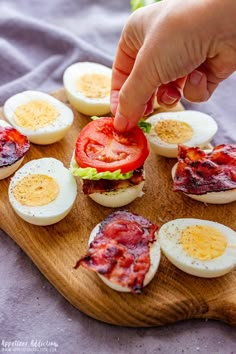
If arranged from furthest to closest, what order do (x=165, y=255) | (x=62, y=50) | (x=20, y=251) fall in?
1. (x=62, y=50)
2. (x=20, y=251)
3. (x=165, y=255)

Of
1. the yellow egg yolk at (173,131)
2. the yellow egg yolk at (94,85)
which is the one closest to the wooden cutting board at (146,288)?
the yellow egg yolk at (173,131)

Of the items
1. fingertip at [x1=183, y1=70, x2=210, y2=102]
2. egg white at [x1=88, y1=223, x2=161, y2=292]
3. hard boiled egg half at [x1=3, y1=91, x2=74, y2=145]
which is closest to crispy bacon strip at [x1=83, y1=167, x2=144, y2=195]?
egg white at [x1=88, y1=223, x2=161, y2=292]

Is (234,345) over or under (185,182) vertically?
under

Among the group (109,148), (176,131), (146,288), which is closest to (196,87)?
(176,131)

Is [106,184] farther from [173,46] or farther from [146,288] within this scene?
[173,46]

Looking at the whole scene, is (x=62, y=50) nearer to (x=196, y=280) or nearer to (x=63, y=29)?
(x=63, y=29)

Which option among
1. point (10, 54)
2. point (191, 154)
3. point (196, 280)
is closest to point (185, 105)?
point (191, 154)
